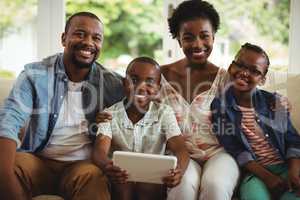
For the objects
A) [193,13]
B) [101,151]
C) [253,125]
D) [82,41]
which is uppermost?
[193,13]

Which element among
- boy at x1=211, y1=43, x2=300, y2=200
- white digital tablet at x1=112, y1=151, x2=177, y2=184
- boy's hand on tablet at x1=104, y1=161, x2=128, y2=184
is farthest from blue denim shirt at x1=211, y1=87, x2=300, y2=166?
boy's hand on tablet at x1=104, y1=161, x2=128, y2=184

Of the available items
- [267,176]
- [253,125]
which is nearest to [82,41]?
[253,125]

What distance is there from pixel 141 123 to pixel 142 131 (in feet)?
0.11

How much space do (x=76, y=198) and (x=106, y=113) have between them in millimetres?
370

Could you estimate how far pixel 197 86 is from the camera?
6.24 feet

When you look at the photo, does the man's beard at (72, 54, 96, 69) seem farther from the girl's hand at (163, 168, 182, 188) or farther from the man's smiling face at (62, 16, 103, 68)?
the girl's hand at (163, 168, 182, 188)

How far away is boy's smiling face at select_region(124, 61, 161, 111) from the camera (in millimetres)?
1760

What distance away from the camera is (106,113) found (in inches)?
69.7

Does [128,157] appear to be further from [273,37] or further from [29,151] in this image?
[273,37]

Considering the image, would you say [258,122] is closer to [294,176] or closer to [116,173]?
[294,176]

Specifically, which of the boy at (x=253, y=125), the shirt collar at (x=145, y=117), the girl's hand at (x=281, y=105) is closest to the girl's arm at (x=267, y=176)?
the boy at (x=253, y=125)

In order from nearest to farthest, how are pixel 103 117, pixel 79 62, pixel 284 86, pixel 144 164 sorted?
pixel 144 164 < pixel 103 117 < pixel 79 62 < pixel 284 86

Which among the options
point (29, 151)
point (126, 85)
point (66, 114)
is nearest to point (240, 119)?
point (126, 85)

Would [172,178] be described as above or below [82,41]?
below
